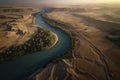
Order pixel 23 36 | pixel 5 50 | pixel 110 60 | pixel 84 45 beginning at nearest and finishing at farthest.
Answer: pixel 110 60 → pixel 5 50 → pixel 84 45 → pixel 23 36

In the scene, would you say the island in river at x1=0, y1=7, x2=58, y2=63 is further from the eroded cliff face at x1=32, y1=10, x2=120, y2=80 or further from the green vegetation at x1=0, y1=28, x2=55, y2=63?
the eroded cliff face at x1=32, y1=10, x2=120, y2=80

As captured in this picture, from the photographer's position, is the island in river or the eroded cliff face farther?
the island in river

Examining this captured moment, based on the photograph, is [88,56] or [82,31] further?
[82,31]

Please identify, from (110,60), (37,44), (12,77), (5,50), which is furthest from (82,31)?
(12,77)

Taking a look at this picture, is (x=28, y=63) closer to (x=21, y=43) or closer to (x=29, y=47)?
(x=29, y=47)

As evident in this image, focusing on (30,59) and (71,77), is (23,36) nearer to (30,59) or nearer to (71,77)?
(30,59)

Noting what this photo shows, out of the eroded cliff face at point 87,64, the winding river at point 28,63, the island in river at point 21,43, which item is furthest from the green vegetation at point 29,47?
the eroded cliff face at point 87,64

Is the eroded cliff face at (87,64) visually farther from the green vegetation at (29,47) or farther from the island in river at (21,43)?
the island in river at (21,43)

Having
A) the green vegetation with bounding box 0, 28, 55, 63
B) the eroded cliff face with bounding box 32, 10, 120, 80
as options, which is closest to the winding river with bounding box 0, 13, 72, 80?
the green vegetation with bounding box 0, 28, 55, 63
